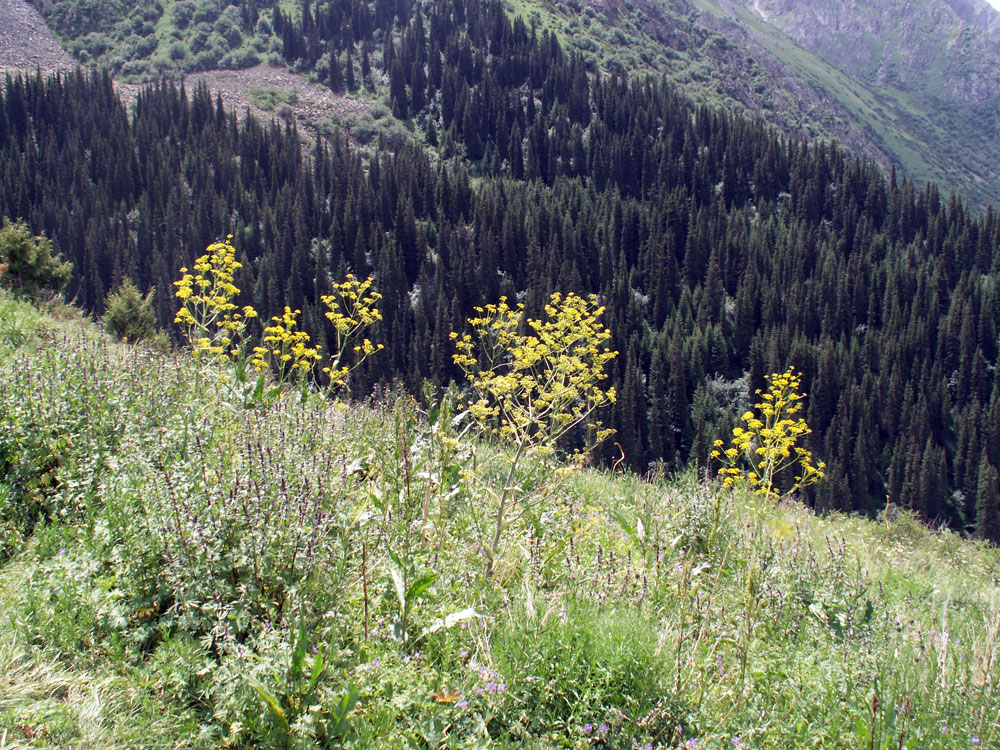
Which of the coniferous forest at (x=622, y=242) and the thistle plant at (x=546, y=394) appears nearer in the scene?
the thistle plant at (x=546, y=394)

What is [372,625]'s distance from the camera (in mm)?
3297

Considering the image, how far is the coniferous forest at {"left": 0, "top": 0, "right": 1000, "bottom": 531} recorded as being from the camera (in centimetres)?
8012

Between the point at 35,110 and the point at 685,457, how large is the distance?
4925 inches

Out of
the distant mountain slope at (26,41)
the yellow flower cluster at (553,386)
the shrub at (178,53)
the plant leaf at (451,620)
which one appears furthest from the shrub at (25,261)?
the shrub at (178,53)

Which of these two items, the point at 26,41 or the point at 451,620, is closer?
the point at 451,620

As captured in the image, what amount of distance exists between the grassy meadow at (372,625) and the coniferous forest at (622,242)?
6346cm

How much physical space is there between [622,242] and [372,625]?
108 metres

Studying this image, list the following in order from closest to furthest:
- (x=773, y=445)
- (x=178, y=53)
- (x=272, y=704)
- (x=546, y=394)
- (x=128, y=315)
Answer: (x=272, y=704)
(x=546, y=394)
(x=773, y=445)
(x=128, y=315)
(x=178, y=53)

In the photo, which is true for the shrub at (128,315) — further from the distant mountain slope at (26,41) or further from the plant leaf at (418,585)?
the distant mountain slope at (26,41)

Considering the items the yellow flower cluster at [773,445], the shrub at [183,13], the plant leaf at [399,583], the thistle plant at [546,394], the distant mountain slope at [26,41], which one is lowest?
the yellow flower cluster at [773,445]

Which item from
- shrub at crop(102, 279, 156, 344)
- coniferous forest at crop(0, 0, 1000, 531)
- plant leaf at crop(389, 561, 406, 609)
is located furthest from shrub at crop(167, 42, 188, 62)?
plant leaf at crop(389, 561, 406, 609)

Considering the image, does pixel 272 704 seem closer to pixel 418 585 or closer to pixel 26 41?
pixel 418 585

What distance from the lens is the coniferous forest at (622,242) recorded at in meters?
80.1

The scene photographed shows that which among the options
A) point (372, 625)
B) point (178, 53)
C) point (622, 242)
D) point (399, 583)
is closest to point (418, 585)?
point (399, 583)
